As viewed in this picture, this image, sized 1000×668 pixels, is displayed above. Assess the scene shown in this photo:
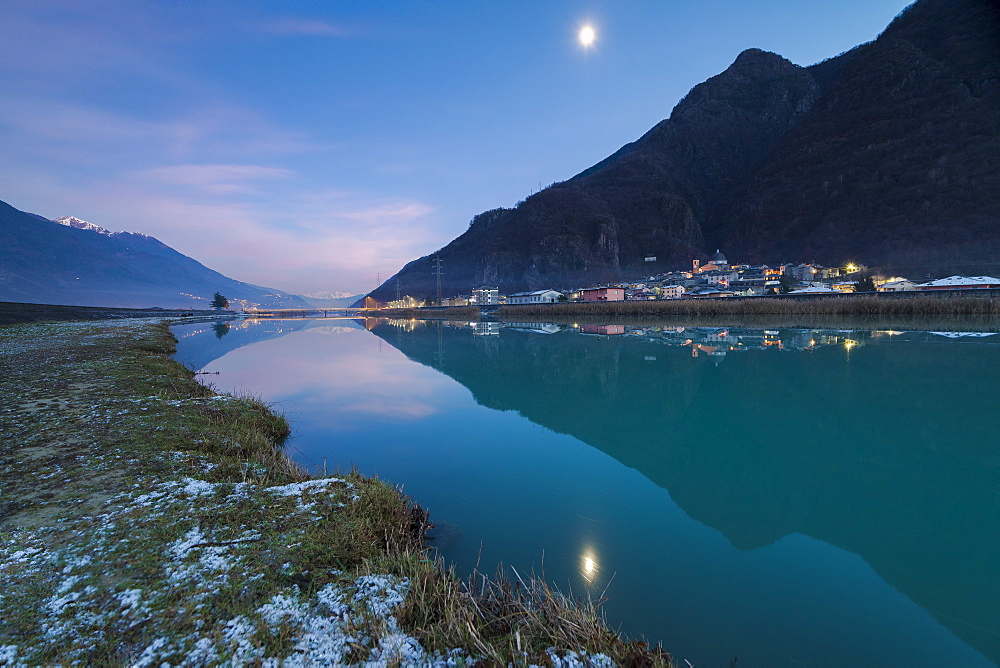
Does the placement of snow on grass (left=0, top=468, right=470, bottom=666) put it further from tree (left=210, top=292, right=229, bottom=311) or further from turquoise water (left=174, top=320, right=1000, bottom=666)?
tree (left=210, top=292, right=229, bottom=311)

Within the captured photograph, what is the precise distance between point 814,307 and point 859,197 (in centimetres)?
11568

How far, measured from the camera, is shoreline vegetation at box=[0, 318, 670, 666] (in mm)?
2736

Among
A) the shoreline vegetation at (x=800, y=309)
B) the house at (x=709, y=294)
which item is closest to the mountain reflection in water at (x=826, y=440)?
the shoreline vegetation at (x=800, y=309)

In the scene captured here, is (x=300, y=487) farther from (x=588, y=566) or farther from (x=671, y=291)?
(x=671, y=291)

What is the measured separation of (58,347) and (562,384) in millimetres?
27775

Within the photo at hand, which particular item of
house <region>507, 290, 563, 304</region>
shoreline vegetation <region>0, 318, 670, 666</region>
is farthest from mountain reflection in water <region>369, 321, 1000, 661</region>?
house <region>507, 290, 563, 304</region>

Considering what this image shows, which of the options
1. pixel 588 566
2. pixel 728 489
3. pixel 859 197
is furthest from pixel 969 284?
pixel 859 197

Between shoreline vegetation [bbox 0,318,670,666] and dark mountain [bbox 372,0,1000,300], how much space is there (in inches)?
4803

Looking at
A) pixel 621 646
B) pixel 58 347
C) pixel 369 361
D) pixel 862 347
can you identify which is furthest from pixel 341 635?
A: pixel 862 347

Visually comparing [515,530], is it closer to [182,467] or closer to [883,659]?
[883,659]

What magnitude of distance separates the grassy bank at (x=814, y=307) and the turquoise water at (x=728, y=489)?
79.2 ft

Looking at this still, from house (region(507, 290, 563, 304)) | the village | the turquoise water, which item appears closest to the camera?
the turquoise water

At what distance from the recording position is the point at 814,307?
146 feet

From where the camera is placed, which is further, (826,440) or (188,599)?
(826,440)
